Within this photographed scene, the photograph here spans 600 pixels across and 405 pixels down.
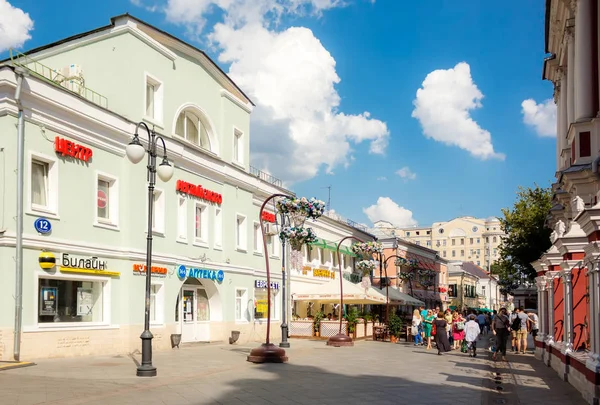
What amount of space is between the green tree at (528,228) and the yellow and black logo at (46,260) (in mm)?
28409

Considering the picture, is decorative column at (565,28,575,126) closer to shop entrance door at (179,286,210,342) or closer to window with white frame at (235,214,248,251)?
window with white frame at (235,214,248,251)

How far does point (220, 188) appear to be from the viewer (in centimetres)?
2955

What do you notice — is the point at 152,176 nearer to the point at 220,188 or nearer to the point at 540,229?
the point at 220,188

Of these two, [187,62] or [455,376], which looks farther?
[187,62]

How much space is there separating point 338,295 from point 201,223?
883 cm

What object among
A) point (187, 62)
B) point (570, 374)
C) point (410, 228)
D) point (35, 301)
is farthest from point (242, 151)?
point (410, 228)

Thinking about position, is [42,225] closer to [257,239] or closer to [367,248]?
[257,239]

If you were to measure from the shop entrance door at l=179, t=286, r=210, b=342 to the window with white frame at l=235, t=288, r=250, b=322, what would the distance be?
6.19 ft

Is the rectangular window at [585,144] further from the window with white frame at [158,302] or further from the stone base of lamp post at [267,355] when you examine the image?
the window with white frame at [158,302]

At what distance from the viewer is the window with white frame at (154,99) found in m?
25.2

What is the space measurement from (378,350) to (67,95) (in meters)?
14.9

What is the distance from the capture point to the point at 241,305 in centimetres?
3108

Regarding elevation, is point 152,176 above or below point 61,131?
below

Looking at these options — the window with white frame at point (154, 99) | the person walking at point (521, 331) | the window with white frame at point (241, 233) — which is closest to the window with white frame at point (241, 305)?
the window with white frame at point (241, 233)
